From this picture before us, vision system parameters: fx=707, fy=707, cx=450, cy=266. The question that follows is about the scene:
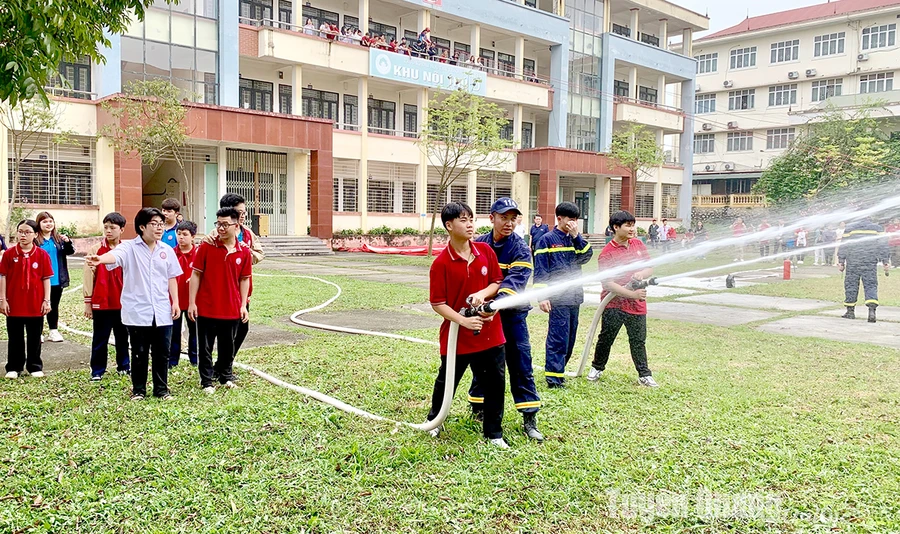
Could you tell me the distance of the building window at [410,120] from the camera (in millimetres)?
35750

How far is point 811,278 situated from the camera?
1952 cm

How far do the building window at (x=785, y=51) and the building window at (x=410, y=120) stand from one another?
101 ft

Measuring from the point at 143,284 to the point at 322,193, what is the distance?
24.6 meters

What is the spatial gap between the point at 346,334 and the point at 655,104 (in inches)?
1644

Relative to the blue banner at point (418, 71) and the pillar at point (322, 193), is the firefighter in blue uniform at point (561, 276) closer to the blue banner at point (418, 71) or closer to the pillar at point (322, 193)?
the pillar at point (322, 193)

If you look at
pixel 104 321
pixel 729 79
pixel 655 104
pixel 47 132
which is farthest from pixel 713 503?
pixel 729 79

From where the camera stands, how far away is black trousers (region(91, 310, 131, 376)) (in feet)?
21.4

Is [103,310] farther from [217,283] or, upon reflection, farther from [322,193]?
[322,193]

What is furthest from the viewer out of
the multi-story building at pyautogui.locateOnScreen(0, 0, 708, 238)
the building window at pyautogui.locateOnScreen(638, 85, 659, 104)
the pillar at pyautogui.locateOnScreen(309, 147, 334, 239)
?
the building window at pyautogui.locateOnScreen(638, 85, 659, 104)

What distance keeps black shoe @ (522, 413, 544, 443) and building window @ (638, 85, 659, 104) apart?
154 feet

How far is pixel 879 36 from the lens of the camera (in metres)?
47.3

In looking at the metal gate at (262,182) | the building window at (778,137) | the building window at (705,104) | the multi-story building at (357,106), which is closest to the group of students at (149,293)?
the multi-story building at (357,106)

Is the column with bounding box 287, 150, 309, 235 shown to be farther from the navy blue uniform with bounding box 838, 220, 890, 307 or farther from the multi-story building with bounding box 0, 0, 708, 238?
the navy blue uniform with bounding box 838, 220, 890, 307

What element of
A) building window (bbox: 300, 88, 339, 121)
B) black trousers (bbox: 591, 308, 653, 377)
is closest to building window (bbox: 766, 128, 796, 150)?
building window (bbox: 300, 88, 339, 121)
